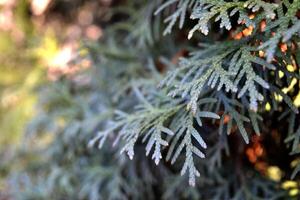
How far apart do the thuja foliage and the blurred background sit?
0.18 metres

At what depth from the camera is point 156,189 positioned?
58.0 inches

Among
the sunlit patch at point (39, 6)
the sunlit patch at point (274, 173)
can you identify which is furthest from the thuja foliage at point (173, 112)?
the sunlit patch at point (39, 6)

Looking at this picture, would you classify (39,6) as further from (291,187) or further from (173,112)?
(291,187)

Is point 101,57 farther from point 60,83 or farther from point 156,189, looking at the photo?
point 156,189

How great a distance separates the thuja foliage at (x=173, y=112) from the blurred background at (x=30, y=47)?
177 millimetres

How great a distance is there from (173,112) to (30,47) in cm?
118

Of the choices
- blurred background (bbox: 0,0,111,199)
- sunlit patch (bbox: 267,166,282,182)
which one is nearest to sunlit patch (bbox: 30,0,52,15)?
blurred background (bbox: 0,0,111,199)

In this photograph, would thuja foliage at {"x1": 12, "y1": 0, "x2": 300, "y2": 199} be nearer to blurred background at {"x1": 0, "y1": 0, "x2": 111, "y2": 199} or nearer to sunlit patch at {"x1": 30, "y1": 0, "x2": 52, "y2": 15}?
blurred background at {"x1": 0, "y1": 0, "x2": 111, "y2": 199}

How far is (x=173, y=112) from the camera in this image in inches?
38.1

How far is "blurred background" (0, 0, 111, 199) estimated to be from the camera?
189cm

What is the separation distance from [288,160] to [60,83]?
0.93 m

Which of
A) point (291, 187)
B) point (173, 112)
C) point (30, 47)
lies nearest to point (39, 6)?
point (30, 47)

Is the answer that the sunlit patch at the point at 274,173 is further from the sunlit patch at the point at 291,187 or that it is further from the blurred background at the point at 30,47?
the blurred background at the point at 30,47

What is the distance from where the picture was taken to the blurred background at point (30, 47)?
6.22 ft
